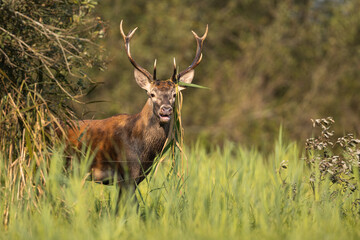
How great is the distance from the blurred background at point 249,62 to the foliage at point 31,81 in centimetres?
1099

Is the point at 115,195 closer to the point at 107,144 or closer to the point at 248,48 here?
the point at 107,144

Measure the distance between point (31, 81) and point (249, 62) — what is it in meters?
13.4

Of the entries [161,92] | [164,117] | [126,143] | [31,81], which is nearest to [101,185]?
[126,143]

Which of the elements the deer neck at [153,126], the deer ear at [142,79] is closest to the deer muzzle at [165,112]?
the deer neck at [153,126]

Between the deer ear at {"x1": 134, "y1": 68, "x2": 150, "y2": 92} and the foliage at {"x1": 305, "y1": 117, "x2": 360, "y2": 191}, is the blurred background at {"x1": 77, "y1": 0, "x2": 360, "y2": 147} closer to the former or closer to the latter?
the deer ear at {"x1": 134, "y1": 68, "x2": 150, "y2": 92}

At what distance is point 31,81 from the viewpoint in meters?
7.11

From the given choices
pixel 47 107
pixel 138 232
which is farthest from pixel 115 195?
pixel 47 107

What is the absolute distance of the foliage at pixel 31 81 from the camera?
6.52 m

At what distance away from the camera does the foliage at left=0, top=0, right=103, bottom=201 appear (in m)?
6.52

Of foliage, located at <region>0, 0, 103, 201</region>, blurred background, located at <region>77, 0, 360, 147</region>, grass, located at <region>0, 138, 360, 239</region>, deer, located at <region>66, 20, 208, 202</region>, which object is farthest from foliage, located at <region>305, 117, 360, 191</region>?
blurred background, located at <region>77, 0, 360, 147</region>

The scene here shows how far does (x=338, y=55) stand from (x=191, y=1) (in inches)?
200

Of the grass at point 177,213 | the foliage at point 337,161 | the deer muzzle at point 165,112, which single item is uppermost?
the deer muzzle at point 165,112

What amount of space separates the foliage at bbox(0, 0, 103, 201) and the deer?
1.57 feet

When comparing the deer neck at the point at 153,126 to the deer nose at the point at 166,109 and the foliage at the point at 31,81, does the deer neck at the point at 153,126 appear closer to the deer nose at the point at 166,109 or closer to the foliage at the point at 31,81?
the deer nose at the point at 166,109
